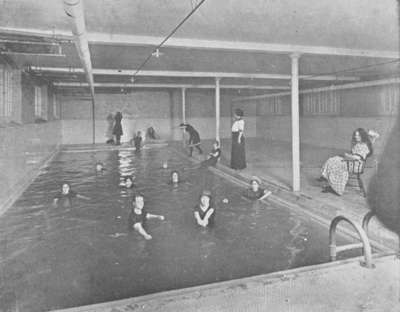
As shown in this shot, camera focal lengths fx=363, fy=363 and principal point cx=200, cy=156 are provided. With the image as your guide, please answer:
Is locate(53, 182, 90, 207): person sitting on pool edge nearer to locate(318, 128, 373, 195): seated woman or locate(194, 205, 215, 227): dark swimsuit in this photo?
locate(194, 205, 215, 227): dark swimsuit

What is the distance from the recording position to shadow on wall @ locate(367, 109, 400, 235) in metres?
0.72

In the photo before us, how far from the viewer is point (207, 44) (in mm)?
6414

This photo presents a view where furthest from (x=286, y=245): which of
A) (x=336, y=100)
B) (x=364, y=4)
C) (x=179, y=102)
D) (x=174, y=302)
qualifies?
(x=179, y=102)

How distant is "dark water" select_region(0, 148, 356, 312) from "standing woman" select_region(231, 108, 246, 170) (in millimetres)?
1932

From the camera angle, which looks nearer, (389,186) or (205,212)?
(389,186)

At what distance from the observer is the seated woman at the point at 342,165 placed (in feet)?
20.4

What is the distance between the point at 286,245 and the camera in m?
4.43

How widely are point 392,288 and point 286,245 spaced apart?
5.61 feet

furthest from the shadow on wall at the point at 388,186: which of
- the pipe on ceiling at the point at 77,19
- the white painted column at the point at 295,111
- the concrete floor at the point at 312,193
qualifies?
the white painted column at the point at 295,111

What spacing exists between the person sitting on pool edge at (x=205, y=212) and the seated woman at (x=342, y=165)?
94.3 inches

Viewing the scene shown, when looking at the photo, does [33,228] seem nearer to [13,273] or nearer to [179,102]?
[13,273]

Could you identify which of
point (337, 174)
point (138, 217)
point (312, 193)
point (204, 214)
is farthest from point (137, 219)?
point (337, 174)

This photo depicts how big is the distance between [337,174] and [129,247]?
12.5 feet

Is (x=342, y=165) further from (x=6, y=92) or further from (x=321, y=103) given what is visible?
(x=321, y=103)
